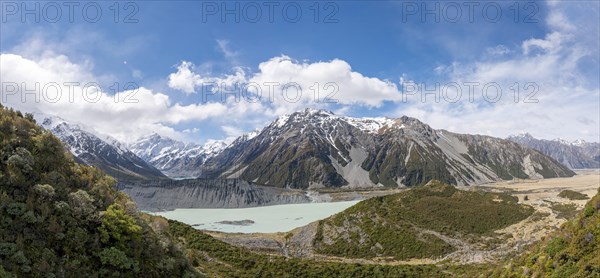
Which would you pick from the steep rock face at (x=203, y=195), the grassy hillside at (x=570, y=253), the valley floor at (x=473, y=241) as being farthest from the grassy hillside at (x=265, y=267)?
the steep rock face at (x=203, y=195)

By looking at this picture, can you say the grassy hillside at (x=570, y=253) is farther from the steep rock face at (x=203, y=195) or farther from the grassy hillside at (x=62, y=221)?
the steep rock face at (x=203, y=195)

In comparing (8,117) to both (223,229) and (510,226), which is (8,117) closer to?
(510,226)

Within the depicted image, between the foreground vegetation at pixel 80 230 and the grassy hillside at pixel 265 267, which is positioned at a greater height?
the foreground vegetation at pixel 80 230

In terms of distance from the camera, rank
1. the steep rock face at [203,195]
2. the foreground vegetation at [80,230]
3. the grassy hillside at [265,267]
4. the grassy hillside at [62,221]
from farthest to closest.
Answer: the steep rock face at [203,195], the grassy hillside at [265,267], the foreground vegetation at [80,230], the grassy hillside at [62,221]

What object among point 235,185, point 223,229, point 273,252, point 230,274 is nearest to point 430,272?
point 230,274

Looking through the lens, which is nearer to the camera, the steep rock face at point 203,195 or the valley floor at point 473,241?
the valley floor at point 473,241

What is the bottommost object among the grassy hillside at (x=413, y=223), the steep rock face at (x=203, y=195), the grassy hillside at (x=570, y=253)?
the steep rock face at (x=203, y=195)
